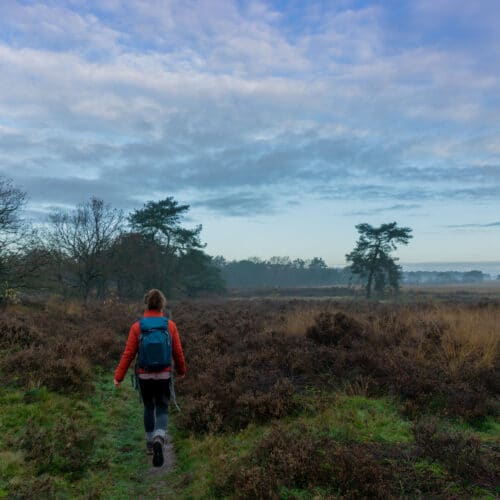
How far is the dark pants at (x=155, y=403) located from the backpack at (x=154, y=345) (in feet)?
0.74

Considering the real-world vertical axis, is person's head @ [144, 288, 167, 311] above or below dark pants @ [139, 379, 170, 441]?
above

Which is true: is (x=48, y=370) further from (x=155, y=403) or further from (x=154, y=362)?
(x=154, y=362)

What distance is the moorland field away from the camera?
157 inches

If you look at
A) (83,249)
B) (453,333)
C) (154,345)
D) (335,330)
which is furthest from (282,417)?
(83,249)

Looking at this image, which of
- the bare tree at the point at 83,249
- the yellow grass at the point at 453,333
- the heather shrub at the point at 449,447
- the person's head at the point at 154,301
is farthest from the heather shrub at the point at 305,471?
the bare tree at the point at 83,249

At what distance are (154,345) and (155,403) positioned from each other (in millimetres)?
870

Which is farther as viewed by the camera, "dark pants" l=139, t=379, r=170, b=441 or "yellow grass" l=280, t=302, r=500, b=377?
"yellow grass" l=280, t=302, r=500, b=377

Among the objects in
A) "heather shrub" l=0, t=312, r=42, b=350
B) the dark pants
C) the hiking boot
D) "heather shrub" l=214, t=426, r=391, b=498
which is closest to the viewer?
"heather shrub" l=214, t=426, r=391, b=498

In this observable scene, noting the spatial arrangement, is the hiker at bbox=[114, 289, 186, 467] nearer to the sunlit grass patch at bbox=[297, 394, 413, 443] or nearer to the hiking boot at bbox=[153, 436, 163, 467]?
the hiking boot at bbox=[153, 436, 163, 467]

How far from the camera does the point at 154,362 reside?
4715 mm

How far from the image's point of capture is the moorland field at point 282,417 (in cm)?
399

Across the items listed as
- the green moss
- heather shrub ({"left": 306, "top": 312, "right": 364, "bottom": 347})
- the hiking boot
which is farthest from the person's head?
heather shrub ({"left": 306, "top": 312, "right": 364, "bottom": 347})

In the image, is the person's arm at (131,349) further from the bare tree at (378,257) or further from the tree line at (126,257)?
the bare tree at (378,257)

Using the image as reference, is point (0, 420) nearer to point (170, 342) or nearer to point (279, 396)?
point (170, 342)
